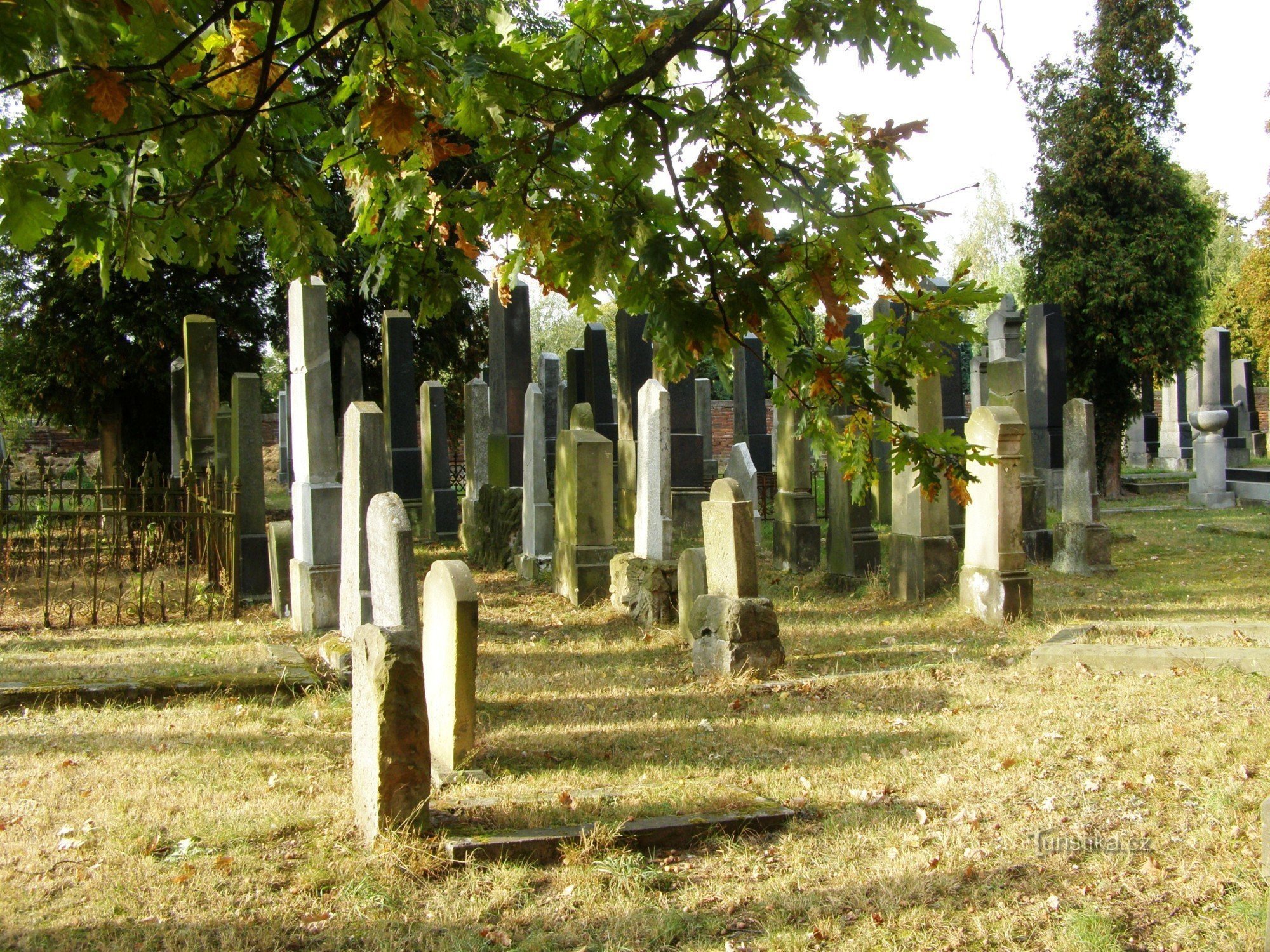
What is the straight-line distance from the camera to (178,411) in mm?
15211

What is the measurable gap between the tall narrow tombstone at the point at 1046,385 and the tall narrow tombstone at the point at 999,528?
27.3 feet

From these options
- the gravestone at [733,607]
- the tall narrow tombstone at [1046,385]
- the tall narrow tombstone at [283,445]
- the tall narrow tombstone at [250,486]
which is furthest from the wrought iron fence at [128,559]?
the tall narrow tombstone at [283,445]

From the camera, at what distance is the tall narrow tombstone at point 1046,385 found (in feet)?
55.8

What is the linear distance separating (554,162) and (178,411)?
12289mm

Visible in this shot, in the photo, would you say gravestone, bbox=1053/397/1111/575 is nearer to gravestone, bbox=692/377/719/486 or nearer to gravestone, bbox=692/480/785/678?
gravestone, bbox=692/480/785/678

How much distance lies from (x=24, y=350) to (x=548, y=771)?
15194 millimetres

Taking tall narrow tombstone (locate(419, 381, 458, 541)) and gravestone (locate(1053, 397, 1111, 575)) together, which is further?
tall narrow tombstone (locate(419, 381, 458, 541))

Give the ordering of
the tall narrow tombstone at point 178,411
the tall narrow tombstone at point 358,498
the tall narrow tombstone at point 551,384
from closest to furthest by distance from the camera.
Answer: the tall narrow tombstone at point 358,498 → the tall narrow tombstone at point 178,411 → the tall narrow tombstone at point 551,384

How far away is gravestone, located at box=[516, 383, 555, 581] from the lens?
40.3 ft

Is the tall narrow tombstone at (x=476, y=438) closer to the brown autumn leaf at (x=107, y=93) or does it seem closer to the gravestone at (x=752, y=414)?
the gravestone at (x=752, y=414)

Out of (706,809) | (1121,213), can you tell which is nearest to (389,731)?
(706,809)

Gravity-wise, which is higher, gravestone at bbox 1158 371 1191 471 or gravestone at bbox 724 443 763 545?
gravestone at bbox 1158 371 1191 471

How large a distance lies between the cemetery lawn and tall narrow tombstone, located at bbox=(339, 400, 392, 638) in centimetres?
69

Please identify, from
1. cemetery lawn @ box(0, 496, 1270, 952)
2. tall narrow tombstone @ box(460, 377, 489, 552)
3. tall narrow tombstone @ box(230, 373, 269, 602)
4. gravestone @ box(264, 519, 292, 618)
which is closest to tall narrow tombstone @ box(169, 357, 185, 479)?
tall narrow tombstone @ box(460, 377, 489, 552)
